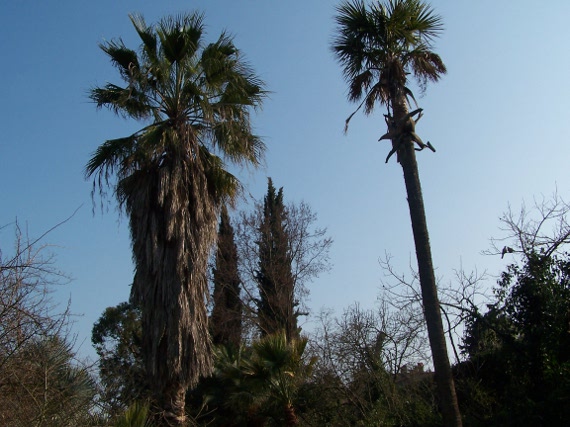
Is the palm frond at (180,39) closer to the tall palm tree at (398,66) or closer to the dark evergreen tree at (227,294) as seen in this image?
the tall palm tree at (398,66)

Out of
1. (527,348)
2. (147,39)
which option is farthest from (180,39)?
(527,348)

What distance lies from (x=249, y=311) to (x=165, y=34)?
49.0ft

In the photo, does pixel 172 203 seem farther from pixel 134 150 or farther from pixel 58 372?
pixel 58 372

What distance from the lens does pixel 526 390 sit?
11516 mm

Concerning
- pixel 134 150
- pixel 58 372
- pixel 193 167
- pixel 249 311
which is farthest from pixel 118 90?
pixel 249 311

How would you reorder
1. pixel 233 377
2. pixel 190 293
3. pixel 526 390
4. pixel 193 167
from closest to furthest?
pixel 526 390 < pixel 190 293 < pixel 193 167 < pixel 233 377

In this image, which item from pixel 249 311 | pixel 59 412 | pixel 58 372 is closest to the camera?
pixel 59 412

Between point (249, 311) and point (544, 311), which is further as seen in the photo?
point (249, 311)

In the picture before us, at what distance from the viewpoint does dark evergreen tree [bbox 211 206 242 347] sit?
2552cm

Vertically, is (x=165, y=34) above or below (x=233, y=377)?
above

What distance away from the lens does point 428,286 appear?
1105cm

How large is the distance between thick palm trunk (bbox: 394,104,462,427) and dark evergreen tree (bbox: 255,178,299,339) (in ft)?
46.9

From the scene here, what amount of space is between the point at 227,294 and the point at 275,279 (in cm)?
223

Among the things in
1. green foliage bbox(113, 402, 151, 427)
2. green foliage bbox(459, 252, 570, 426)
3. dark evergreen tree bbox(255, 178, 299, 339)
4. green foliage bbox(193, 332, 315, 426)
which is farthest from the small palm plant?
dark evergreen tree bbox(255, 178, 299, 339)
